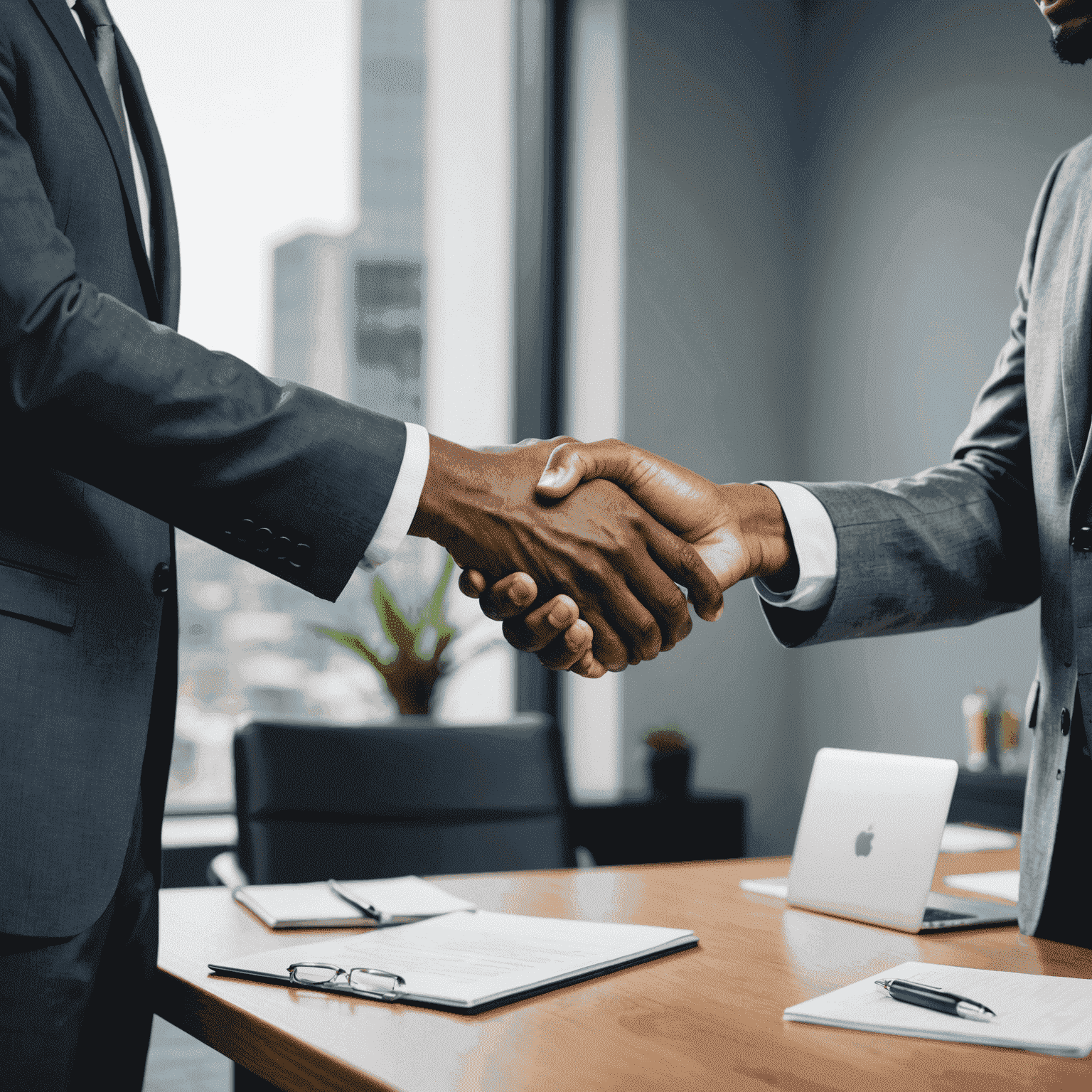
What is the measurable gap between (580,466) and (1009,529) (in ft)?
1.91

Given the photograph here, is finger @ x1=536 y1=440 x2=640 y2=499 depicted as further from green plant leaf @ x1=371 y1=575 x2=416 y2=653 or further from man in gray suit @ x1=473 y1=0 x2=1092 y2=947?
green plant leaf @ x1=371 y1=575 x2=416 y2=653

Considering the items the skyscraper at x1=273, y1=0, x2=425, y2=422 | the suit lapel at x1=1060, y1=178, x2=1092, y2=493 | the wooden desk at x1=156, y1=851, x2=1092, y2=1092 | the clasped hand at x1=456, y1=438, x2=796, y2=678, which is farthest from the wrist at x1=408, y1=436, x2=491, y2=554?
the skyscraper at x1=273, y1=0, x2=425, y2=422

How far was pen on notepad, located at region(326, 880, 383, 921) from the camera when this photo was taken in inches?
48.0

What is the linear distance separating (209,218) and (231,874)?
2.20 m

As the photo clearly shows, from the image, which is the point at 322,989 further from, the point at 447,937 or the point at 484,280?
the point at 484,280

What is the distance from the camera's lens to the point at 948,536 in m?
1.43

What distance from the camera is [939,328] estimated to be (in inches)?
144

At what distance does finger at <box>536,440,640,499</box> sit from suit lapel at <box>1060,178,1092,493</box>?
0.53m

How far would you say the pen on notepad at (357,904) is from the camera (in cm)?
122

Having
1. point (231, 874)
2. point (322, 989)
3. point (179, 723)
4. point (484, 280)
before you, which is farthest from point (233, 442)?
point (484, 280)

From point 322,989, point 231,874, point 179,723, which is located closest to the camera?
point 322,989

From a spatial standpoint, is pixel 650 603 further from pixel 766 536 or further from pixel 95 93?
pixel 95 93

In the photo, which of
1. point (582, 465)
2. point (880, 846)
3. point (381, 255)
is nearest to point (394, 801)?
point (582, 465)

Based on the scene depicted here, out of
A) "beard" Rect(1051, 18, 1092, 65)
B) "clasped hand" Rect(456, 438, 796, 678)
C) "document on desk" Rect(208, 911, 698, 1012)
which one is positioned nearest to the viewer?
"document on desk" Rect(208, 911, 698, 1012)
